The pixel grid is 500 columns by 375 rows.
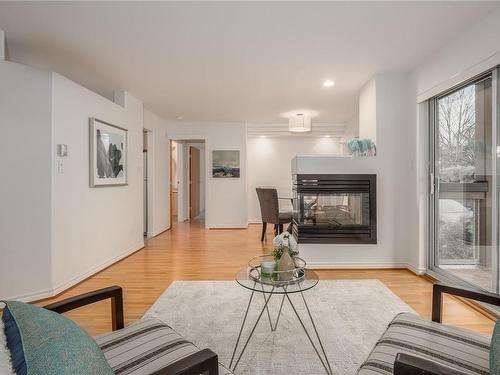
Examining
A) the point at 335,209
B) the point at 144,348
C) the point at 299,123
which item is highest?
the point at 299,123

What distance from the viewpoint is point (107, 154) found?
12.4ft

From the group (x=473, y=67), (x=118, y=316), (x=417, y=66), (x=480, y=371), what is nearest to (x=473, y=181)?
(x=473, y=67)

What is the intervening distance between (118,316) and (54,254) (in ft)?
6.08

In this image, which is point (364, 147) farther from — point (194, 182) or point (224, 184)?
point (194, 182)

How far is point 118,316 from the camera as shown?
1461 mm

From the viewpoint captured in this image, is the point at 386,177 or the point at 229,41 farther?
the point at 386,177

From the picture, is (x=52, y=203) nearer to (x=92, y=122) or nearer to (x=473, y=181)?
(x=92, y=122)

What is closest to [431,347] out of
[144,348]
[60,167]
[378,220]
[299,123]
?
[144,348]

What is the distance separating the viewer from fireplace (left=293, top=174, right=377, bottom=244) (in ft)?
11.8

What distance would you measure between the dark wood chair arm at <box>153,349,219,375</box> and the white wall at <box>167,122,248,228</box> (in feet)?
18.5

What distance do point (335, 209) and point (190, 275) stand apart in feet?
6.32

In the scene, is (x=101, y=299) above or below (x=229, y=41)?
below

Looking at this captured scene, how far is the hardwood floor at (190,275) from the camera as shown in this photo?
2.38 m

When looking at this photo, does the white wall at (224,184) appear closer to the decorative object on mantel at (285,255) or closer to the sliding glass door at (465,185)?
the sliding glass door at (465,185)
